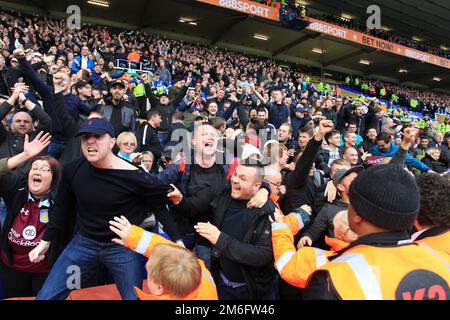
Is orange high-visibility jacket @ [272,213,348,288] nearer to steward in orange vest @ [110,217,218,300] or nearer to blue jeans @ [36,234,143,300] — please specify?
steward in orange vest @ [110,217,218,300]

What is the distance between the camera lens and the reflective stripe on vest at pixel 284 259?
1.71 meters

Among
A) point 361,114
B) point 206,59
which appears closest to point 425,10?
point 206,59

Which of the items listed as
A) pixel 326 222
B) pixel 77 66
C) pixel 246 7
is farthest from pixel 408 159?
pixel 246 7

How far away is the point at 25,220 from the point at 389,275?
2575mm

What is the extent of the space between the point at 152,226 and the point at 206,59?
54.9 ft

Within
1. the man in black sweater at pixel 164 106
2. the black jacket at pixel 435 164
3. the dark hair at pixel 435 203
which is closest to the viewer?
the dark hair at pixel 435 203

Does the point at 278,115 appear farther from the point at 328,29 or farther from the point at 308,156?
the point at 328,29

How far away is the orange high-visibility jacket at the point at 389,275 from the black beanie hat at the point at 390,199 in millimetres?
104

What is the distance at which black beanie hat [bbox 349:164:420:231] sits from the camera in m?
1.26

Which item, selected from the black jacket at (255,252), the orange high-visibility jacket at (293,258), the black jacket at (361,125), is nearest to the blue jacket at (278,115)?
the black jacket at (361,125)

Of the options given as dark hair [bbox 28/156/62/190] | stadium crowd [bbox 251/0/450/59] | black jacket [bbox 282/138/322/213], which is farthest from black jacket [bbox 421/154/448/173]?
stadium crowd [bbox 251/0/450/59]

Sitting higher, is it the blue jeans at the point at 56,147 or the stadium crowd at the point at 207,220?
the blue jeans at the point at 56,147

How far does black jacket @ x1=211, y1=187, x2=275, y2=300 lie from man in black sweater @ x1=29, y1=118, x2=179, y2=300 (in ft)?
1.82

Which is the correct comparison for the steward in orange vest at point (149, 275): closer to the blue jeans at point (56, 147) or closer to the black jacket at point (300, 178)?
the black jacket at point (300, 178)
